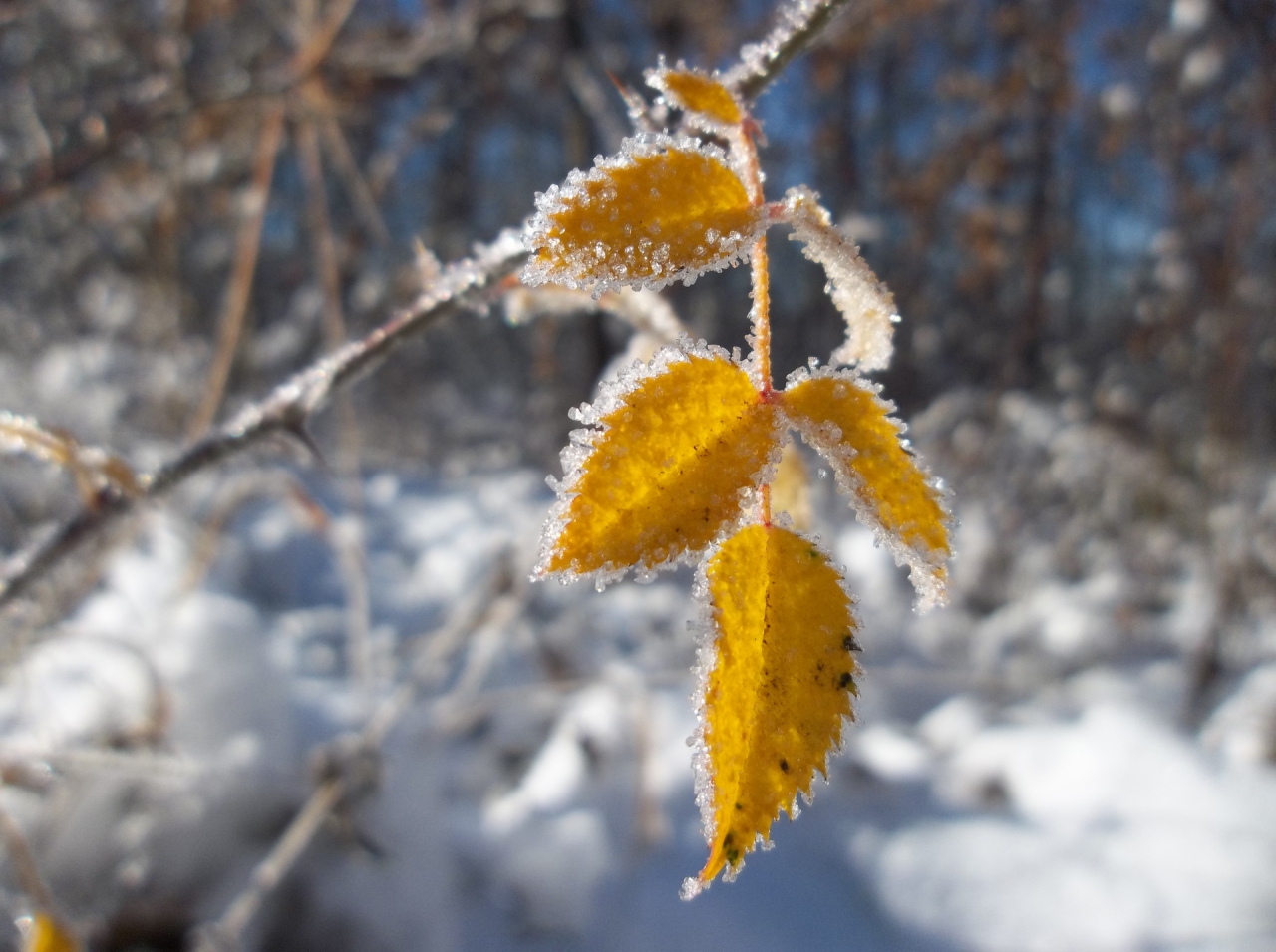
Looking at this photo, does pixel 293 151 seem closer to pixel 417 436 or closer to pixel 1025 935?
pixel 417 436

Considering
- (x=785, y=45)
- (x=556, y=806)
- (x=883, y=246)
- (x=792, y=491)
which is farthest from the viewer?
(x=883, y=246)

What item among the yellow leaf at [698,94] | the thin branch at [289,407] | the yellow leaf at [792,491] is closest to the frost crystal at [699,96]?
the yellow leaf at [698,94]

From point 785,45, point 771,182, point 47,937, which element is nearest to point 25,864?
point 47,937

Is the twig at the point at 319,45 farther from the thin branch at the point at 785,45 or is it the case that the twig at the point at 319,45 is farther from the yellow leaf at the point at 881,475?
the yellow leaf at the point at 881,475

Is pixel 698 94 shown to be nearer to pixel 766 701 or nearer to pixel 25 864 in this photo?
pixel 766 701

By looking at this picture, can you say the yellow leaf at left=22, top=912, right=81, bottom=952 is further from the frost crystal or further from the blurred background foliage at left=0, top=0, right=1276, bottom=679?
the blurred background foliage at left=0, top=0, right=1276, bottom=679
